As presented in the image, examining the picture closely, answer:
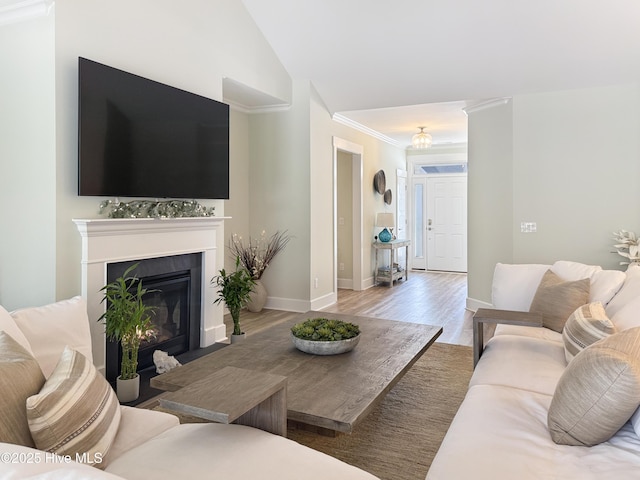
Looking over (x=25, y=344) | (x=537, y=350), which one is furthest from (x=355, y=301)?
(x=25, y=344)

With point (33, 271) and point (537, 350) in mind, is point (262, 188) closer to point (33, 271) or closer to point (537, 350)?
point (33, 271)

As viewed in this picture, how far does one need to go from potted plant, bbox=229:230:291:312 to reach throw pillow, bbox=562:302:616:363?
380 cm

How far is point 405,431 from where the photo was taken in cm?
260

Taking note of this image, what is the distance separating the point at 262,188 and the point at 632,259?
4.06 m

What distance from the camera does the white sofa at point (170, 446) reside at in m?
1.38

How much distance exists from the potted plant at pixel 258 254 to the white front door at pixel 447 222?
4879 mm

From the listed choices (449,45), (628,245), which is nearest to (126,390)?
(449,45)

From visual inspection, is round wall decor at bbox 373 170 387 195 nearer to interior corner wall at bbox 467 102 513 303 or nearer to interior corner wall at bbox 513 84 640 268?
interior corner wall at bbox 467 102 513 303

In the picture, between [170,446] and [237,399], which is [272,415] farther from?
[170,446]

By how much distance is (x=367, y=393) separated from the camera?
2.16 metres

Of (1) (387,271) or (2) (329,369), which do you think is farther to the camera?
(1) (387,271)

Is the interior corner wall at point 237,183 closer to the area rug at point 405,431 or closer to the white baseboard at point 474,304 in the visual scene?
the white baseboard at point 474,304

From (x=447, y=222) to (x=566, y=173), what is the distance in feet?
15.4

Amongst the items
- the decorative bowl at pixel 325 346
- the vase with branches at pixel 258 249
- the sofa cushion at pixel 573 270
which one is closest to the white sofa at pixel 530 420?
the sofa cushion at pixel 573 270
